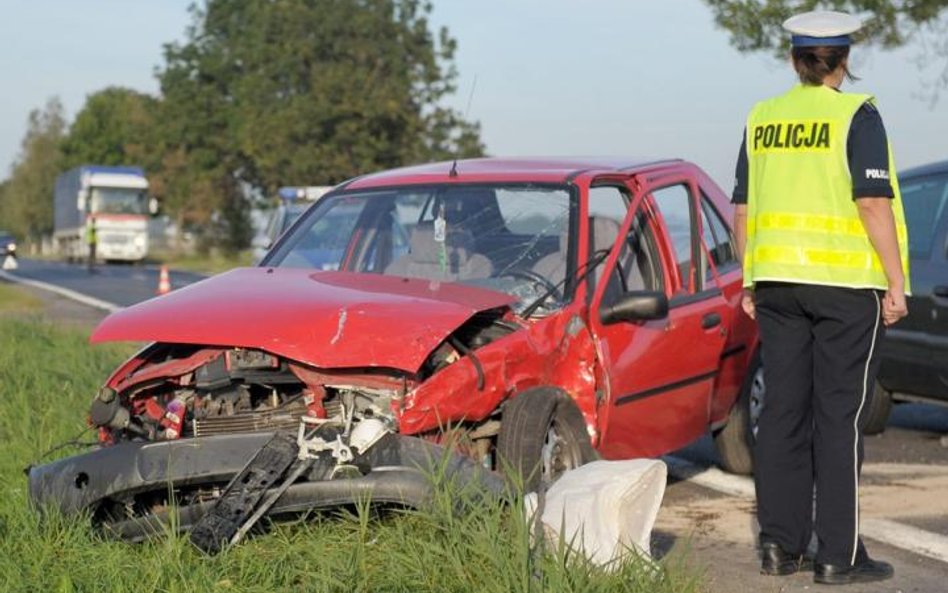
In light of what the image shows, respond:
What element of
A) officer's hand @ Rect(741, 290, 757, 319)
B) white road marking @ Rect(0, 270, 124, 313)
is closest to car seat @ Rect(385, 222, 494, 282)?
officer's hand @ Rect(741, 290, 757, 319)

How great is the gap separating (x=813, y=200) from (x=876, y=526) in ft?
6.31

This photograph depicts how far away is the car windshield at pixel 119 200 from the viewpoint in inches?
2461

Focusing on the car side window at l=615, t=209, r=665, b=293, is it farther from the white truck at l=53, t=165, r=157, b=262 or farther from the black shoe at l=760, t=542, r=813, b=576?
the white truck at l=53, t=165, r=157, b=262

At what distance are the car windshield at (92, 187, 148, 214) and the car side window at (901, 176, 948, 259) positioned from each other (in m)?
54.1

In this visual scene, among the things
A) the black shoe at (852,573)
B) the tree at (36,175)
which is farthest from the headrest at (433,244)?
the tree at (36,175)

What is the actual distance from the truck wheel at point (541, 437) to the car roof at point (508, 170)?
147cm

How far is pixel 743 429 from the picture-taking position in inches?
342

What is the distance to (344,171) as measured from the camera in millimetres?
62500

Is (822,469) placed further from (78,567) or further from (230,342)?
(78,567)

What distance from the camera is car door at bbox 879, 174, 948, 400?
32.2ft

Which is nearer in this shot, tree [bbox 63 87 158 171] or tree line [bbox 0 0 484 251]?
tree line [bbox 0 0 484 251]

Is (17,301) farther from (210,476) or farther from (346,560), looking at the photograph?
(346,560)

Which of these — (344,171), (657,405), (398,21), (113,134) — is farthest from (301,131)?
(113,134)

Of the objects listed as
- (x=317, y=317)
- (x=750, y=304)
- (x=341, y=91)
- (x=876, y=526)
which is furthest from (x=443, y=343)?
(x=341, y=91)
